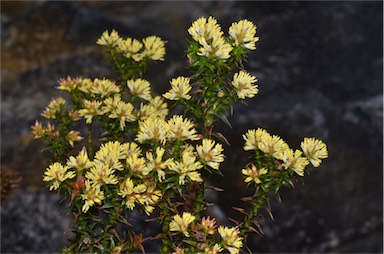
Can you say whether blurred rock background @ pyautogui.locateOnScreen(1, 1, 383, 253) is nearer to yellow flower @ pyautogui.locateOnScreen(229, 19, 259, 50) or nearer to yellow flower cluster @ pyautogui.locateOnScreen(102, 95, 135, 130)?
yellow flower cluster @ pyautogui.locateOnScreen(102, 95, 135, 130)

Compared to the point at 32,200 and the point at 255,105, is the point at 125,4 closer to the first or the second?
the point at 255,105

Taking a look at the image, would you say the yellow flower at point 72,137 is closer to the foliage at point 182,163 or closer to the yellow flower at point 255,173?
the foliage at point 182,163

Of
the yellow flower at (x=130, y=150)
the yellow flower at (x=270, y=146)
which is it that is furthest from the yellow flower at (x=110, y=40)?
the yellow flower at (x=270, y=146)

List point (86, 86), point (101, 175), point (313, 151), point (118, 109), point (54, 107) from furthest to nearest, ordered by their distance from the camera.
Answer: point (54, 107) → point (86, 86) → point (118, 109) → point (313, 151) → point (101, 175)

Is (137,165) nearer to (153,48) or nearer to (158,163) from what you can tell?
(158,163)

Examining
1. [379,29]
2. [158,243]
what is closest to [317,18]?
[379,29]

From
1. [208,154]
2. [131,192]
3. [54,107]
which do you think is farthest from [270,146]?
[54,107]
